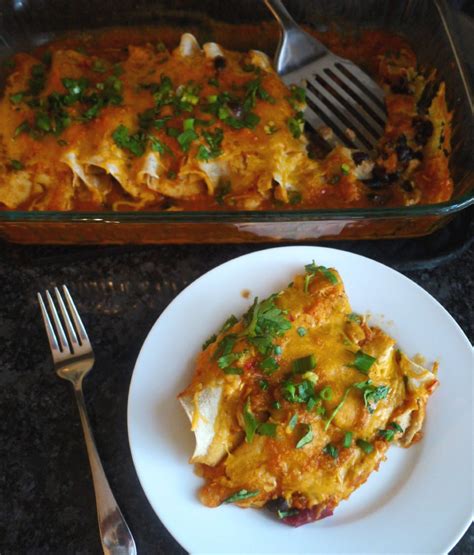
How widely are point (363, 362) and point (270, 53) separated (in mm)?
1612

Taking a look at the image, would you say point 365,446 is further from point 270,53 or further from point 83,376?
point 270,53

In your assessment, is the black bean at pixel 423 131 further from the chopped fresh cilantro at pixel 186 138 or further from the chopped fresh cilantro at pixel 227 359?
the chopped fresh cilantro at pixel 227 359

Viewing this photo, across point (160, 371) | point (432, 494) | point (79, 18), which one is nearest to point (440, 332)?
point (432, 494)

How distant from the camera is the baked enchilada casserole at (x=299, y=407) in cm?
177

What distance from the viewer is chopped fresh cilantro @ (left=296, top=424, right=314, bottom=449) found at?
1.75 m

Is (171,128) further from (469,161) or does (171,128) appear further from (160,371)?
(469,161)

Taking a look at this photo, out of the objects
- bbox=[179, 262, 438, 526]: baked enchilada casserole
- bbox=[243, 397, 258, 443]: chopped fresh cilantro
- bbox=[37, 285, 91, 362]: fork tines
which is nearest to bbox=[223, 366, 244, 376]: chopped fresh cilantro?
bbox=[179, 262, 438, 526]: baked enchilada casserole

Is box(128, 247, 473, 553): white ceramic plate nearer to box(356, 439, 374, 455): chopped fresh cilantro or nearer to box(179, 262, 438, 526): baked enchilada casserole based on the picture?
box(179, 262, 438, 526): baked enchilada casserole

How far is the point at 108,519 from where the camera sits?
1945mm

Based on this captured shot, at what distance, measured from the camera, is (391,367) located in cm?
195

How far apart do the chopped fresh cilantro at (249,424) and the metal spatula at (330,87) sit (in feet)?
4.22

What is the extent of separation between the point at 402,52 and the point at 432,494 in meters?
1.91

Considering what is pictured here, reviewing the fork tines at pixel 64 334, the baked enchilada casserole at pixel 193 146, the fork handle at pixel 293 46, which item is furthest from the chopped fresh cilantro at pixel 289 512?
the fork handle at pixel 293 46

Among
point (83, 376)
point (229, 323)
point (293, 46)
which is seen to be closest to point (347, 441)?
point (229, 323)
